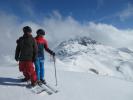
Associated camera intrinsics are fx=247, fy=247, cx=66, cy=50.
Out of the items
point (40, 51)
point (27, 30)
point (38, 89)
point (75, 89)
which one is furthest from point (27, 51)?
point (75, 89)

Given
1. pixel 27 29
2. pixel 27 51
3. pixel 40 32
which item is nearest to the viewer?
pixel 27 29

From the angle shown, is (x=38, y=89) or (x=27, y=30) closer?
(x=27, y=30)

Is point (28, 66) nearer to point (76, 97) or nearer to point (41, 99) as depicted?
point (41, 99)

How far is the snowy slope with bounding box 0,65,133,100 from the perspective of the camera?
9859mm

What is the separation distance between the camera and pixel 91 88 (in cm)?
1202

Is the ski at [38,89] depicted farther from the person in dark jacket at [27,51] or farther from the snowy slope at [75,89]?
the person in dark jacket at [27,51]

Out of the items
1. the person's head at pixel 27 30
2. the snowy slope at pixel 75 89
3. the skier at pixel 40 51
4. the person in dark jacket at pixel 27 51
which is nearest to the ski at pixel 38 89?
the snowy slope at pixel 75 89

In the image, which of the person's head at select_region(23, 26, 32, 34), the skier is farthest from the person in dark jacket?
the skier

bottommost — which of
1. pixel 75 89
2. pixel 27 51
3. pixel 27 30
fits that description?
pixel 75 89

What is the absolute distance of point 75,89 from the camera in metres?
11.4

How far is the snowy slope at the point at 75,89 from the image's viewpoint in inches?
388

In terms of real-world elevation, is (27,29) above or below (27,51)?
above

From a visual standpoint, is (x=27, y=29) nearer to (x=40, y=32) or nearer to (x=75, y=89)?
(x=40, y=32)

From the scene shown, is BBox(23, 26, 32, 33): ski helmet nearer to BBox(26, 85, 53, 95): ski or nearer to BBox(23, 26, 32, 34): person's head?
BBox(23, 26, 32, 34): person's head
